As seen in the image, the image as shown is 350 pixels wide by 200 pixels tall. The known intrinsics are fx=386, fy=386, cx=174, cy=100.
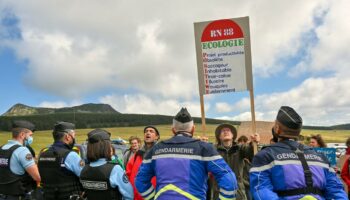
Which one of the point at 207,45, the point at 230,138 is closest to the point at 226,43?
the point at 207,45

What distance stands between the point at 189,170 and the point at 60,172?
2215 millimetres

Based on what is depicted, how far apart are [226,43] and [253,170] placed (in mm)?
3386

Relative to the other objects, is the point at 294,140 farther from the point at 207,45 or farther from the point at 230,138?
the point at 207,45

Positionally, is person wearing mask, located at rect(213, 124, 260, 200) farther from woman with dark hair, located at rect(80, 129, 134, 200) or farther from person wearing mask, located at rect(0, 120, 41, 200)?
person wearing mask, located at rect(0, 120, 41, 200)

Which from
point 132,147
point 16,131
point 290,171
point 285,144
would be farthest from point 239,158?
point 132,147

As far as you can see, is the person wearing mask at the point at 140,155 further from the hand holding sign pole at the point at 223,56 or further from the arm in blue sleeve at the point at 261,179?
the arm in blue sleeve at the point at 261,179

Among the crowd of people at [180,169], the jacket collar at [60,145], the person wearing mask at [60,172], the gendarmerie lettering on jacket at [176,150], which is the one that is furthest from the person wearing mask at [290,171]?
the jacket collar at [60,145]

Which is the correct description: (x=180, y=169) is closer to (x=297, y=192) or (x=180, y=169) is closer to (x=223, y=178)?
(x=223, y=178)

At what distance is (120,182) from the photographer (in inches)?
187

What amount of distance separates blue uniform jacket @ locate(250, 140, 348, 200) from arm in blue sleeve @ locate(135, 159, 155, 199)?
4.08 feet

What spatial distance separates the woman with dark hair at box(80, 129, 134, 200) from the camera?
186 inches

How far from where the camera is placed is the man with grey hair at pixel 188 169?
396 cm

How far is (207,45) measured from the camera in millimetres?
6617

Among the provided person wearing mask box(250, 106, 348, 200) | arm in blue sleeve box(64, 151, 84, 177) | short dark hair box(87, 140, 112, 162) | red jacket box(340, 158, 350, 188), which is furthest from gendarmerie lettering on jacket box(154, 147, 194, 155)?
red jacket box(340, 158, 350, 188)
